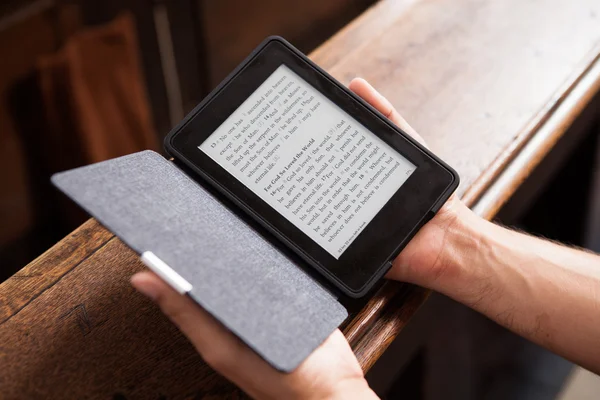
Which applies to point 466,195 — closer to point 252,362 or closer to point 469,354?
point 252,362

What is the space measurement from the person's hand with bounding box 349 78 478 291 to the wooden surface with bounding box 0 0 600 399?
23 millimetres

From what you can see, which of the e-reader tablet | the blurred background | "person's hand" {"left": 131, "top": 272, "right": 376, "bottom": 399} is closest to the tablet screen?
the e-reader tablet

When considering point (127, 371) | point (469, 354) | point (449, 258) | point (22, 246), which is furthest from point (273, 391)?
point (22, 246)

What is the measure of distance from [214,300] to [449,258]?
287 mm

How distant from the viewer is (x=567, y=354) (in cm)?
60

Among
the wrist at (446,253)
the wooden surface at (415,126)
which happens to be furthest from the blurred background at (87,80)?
the wrist at (446,253)

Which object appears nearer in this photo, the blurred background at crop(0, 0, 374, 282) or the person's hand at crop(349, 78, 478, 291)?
the person's hand at crop(349, 78, 478, 291)

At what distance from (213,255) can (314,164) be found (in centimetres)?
15

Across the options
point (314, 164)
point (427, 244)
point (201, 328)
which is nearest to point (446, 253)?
point (427, 244)

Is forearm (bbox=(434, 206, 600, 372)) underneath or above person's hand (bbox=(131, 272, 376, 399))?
above

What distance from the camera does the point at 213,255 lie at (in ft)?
1.48

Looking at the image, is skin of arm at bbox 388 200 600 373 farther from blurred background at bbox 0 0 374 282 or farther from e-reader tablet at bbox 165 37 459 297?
blurred background at bbox 0 0 374 282

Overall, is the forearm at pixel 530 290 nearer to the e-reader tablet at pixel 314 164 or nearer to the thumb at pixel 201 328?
the e-reader tablet at pixel 314 164

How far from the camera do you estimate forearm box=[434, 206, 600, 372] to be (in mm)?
592
